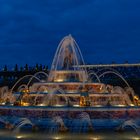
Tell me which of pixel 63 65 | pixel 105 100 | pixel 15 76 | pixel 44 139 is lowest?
pixel 44 139

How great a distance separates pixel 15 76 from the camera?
263 ft

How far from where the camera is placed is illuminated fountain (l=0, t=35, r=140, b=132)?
17.6 meters

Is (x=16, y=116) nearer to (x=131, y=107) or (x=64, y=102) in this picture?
(x=64, y=102)

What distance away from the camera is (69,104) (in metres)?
18.8

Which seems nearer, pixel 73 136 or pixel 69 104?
pixel 73 136

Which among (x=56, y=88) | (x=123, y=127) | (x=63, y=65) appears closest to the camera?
(x=123, y=127)

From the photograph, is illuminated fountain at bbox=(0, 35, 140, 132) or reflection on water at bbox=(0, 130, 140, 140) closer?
reflection on water at bbox=(0, 130, 140, 140)

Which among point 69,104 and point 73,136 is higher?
point 69,104

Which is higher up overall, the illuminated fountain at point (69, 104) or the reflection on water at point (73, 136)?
the illuminated fountain at point (69, 104)

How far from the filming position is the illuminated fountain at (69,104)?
17594 millimetres

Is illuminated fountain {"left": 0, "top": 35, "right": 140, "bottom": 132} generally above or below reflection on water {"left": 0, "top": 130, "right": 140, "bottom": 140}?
above

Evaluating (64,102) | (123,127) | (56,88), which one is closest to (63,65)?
(56,88)

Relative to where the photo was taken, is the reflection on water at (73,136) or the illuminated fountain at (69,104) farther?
the illuminated fountain at (69,104)

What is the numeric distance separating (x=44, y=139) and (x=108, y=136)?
263 cm
